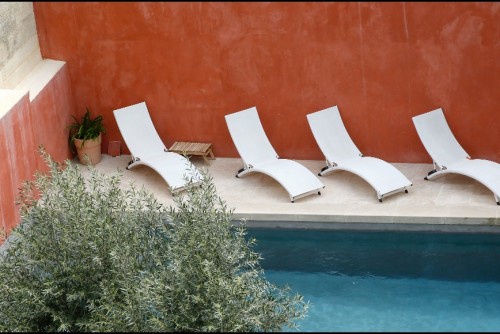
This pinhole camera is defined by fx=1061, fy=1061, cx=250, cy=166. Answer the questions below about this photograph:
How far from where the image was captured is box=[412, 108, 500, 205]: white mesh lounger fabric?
14.0 m

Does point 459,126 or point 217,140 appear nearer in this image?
point 459,126

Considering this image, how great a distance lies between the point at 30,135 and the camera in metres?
14.1

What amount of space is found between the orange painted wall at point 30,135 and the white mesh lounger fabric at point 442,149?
16.7ft

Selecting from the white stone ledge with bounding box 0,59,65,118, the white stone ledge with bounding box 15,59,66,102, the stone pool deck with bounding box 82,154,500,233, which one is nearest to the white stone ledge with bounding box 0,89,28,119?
the white stone ledge with bounding box 0,59,65,118

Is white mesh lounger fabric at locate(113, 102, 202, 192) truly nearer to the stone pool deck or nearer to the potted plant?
the stone pool deck

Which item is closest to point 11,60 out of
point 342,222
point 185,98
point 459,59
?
point 185,98

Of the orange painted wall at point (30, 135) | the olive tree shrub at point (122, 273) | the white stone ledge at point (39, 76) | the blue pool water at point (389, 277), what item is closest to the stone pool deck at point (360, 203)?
the blue pool water at point (389, 277)

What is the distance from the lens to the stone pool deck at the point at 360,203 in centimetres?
1339

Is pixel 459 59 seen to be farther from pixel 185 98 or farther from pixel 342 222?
pixel 185 98

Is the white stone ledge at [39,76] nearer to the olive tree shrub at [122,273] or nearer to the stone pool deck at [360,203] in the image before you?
the stone pool deck at [360,203]

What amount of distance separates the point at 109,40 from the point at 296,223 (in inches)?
160

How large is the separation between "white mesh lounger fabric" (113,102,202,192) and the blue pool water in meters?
1.72

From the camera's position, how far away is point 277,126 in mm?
15375

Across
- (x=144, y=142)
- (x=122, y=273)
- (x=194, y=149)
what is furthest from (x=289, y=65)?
(x=122, y=273)
